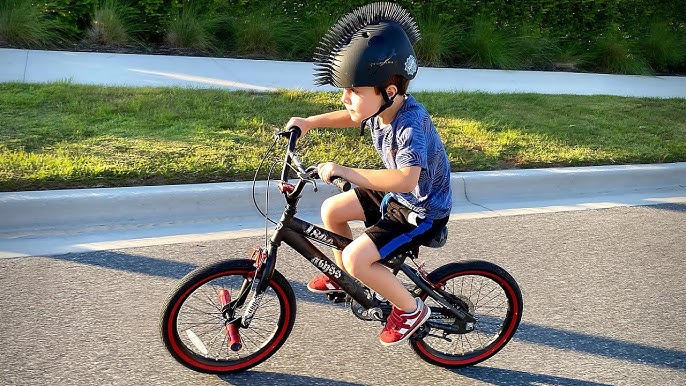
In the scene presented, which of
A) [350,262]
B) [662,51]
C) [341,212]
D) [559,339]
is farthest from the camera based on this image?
[662,51]

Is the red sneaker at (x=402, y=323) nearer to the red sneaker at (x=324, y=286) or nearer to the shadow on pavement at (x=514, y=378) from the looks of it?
the red sneaker at (x=324, y=286)

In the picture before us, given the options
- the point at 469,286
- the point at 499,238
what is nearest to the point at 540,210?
the point at 499,238

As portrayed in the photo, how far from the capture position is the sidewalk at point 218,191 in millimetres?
5352

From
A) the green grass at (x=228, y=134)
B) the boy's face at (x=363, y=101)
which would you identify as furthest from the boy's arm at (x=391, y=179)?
the green grass at (x=228, y=134)

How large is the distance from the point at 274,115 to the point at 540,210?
250 centimetres

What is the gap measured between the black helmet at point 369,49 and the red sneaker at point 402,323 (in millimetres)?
1065

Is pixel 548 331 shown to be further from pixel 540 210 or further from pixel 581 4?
pixel 581 4

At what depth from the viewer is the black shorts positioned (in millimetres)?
3734

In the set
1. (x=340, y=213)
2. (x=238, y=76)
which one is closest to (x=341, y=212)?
(x=340, y=213)

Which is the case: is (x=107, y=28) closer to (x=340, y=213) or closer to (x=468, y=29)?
(x=468, y=29)

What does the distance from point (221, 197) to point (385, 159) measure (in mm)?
2377

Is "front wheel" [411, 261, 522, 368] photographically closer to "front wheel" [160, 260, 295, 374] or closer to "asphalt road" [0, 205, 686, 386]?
"asphalt road" [0, 205, 686, 386]

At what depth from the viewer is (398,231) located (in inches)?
148

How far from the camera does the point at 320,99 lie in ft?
26.9
